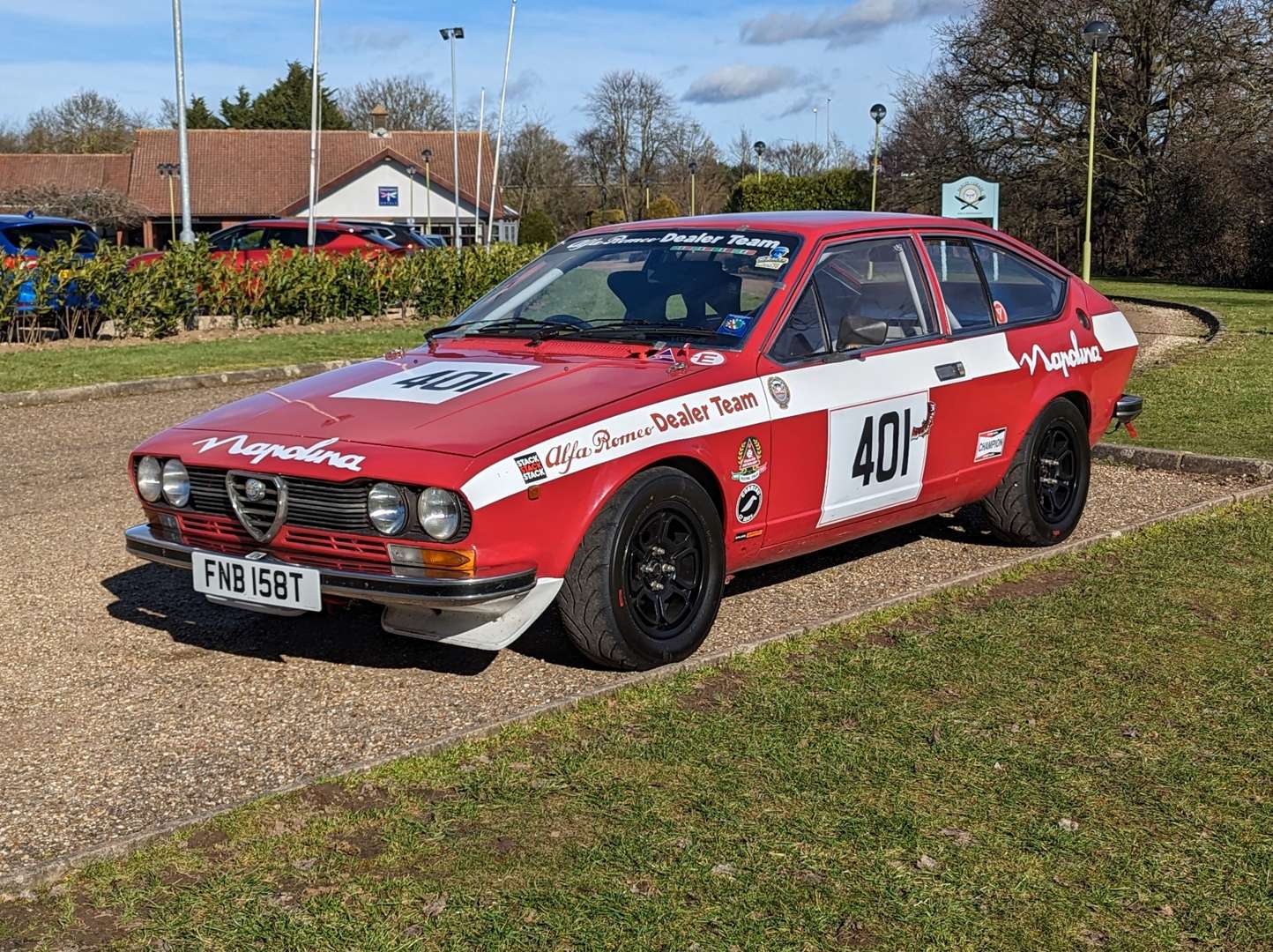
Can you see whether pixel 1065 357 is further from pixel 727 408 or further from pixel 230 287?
pixel 230 287

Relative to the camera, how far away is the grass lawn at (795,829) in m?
3.50

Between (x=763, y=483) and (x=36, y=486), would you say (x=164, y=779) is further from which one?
(x=36, y=486)

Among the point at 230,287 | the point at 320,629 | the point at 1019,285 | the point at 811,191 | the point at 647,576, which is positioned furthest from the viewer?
the point at 811,191

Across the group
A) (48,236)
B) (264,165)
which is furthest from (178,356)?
(264,165)

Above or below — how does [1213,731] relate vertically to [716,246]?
below

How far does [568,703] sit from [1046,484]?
3.39 m

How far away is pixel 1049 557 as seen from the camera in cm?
710

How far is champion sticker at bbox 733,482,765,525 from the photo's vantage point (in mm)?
5641

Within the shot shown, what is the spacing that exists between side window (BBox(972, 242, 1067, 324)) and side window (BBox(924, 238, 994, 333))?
84 mm

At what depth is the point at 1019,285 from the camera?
7445mm

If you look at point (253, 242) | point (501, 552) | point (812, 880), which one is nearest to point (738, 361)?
point (501, 552)

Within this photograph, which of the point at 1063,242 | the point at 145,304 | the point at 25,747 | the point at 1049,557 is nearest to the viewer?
the point at 25,747

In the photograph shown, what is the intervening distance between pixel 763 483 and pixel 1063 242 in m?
40.5

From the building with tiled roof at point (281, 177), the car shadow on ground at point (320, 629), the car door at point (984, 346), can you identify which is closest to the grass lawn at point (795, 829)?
the car shadow on ground at point (320, 629)
